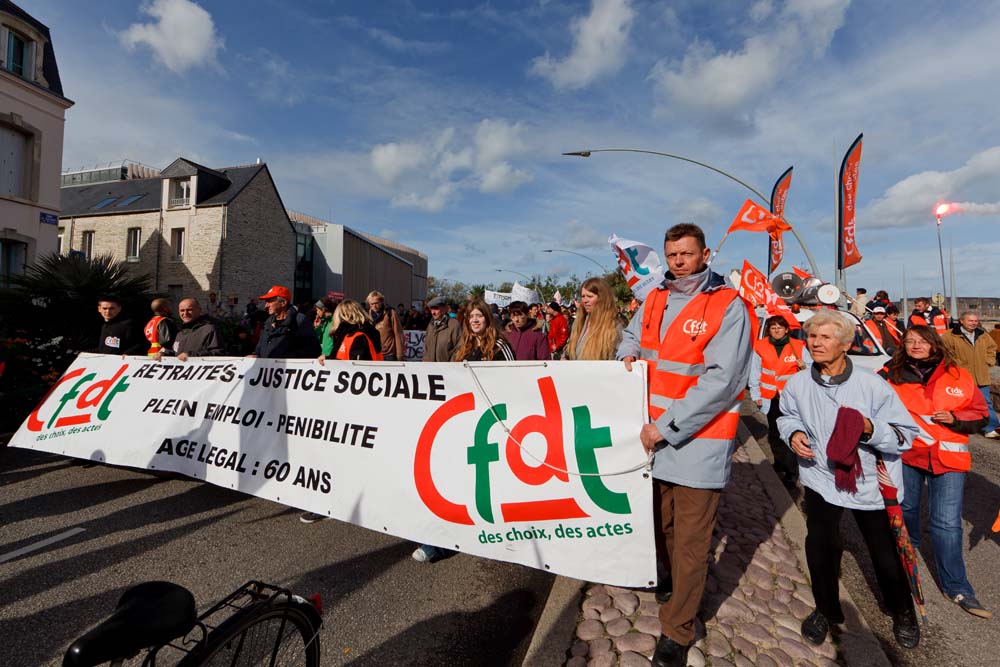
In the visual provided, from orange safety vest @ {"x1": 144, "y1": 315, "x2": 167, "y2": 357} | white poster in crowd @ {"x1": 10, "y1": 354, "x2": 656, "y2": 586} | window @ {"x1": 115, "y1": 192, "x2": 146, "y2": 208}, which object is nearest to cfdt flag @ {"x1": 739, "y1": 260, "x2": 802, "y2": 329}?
white poster in crowd @ {"x1": 10, "y1": 354, "x2": 656, "y2": 586}

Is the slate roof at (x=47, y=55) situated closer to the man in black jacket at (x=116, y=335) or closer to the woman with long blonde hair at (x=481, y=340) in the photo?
the man in black jacket at (x=116, y=335)

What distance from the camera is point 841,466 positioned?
278cm

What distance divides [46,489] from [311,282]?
3891 cm

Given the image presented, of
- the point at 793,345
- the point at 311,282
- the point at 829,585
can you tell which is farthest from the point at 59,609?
the point at 311,282

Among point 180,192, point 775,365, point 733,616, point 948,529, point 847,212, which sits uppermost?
point 180,192

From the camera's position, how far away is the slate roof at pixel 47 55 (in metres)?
18.3

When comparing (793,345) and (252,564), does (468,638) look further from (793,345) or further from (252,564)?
(793,345)

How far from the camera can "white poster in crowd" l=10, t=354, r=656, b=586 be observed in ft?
9.47

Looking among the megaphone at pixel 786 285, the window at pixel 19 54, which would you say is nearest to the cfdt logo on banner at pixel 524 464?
the megaphone at pixel 786 285

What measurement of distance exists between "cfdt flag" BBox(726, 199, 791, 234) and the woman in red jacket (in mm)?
5313

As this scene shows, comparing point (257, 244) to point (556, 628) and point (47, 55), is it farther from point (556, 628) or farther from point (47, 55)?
point (556, 628)

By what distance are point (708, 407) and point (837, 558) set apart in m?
1.30

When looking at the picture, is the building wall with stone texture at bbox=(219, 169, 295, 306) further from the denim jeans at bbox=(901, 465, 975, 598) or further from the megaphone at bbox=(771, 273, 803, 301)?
the denim jeans at bbox=(901, 465, 975, 598)

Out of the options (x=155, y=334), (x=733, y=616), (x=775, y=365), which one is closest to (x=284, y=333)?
(x=155, y=334)
